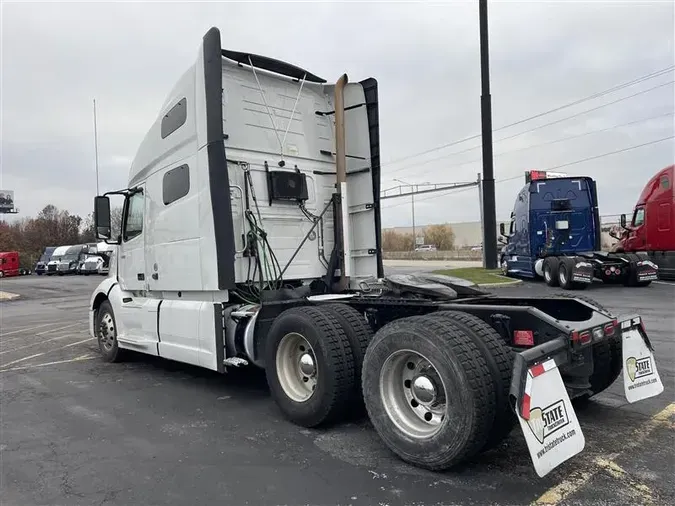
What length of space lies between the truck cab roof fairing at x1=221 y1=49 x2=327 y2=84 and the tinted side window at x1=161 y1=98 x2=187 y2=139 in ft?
2.44

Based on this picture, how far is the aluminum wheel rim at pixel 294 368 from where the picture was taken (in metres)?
4.60

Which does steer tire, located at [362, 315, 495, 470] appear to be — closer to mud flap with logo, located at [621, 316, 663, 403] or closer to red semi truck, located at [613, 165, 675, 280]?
mud flap with logo, located at [621, 316, 663, 403]

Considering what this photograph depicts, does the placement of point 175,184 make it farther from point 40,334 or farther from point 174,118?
point 40,334

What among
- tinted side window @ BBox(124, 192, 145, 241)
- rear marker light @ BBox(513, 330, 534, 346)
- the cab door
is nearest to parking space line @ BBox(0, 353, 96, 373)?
the cab door

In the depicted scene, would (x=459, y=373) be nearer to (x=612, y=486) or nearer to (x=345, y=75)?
(x=612, y=486)

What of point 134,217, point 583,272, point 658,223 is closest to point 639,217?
point 658,223

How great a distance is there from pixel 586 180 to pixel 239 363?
50.5 ft

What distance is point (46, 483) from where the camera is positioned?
3.57m

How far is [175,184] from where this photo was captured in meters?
5.94

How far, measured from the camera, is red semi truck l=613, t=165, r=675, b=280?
1695cm

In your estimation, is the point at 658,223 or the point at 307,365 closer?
the point at 307,365

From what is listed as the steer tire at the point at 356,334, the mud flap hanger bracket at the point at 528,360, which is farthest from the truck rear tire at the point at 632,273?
the mud flap hanger bracket at the point at 528,360

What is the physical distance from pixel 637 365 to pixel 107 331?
676 cm

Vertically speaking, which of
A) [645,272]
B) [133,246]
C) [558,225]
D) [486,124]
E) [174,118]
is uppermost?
[486,124]
